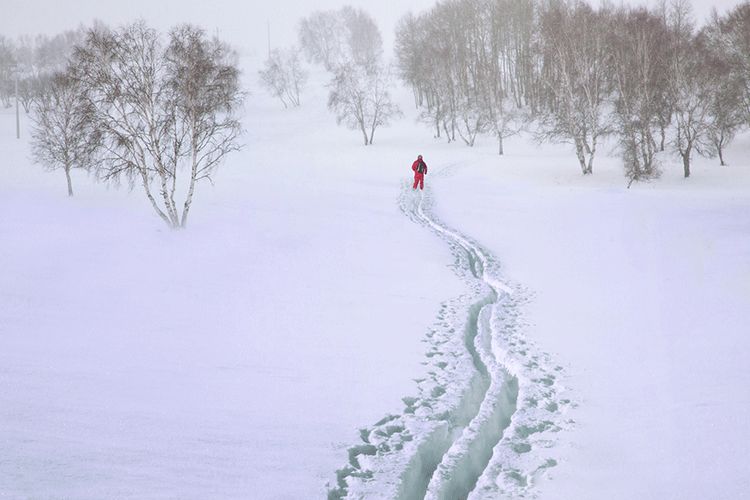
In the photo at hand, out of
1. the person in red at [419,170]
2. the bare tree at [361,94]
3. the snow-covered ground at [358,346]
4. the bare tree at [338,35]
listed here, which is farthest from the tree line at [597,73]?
the bare tree at [338,35]

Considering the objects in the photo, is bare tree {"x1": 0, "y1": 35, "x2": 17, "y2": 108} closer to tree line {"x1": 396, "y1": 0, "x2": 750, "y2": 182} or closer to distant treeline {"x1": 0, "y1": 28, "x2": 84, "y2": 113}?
distant treeline {"x1": 0, "y1": 28, "x2": 84, "y2": 113}

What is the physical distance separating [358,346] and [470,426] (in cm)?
275

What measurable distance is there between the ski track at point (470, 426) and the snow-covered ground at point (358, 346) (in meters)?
0.04

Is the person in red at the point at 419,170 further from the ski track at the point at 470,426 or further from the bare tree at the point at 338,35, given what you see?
the bare tree at the point at 338,35

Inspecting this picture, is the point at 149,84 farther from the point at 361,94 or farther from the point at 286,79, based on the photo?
the point at 286,79

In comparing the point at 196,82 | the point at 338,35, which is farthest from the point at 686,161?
the point at 338,35

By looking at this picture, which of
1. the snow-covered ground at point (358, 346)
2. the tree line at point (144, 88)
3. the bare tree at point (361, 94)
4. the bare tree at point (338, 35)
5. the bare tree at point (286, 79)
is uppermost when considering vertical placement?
the bare tree at point (338, 35)

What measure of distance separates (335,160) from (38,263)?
25952mm

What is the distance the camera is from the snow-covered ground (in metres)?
4.80

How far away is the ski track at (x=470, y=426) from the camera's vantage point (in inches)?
190

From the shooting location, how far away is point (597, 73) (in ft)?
88.4

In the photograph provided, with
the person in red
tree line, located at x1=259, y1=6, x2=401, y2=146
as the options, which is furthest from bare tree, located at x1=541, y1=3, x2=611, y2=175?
tree line, located at x1=259, y1=6, x2=401, y2=146

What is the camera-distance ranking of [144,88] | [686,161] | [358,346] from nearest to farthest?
[358,346]
[144,88]
[686,161]

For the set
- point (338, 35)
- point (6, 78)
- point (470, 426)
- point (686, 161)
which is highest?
point (338, 35)
